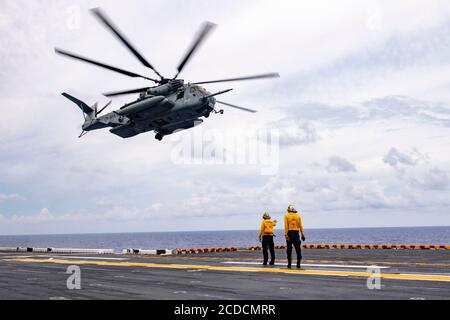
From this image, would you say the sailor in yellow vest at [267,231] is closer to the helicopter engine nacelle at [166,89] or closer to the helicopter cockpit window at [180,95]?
the helicopter cockpit window at [180,95]

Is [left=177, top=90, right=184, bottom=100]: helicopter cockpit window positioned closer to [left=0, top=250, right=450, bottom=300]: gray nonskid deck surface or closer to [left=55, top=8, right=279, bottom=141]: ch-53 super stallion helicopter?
[left=55, top=8, right=279, bottom=141]: ch-53 super stallion helicopter

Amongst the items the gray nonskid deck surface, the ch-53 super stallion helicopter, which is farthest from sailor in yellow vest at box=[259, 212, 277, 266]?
the ch-53 super stallion helicopter

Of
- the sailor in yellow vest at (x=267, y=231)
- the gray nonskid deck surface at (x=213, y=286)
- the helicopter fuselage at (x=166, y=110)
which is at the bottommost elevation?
the gray nonskid deck surface at (x=213, y=286)

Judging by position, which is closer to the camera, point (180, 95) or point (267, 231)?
point (267, 231)

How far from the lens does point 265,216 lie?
59.0 ft

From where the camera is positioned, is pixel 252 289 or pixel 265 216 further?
pixel 265 216

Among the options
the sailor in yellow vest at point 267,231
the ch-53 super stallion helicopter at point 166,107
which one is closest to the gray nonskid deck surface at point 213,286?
the sailor in yellow vest at point 267,231

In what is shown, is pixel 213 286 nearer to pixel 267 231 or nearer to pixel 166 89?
pixel 267 231

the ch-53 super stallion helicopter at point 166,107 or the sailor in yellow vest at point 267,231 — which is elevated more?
the ch-53 super stallion helicopter at point 166,107

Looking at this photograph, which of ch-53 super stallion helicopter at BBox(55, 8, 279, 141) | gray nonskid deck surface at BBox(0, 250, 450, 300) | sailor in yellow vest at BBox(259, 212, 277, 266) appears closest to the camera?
gray nonskid deck surface at BBox(0, 250, 450, 300)

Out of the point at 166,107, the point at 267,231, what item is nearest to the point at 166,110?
the point at 166,107
